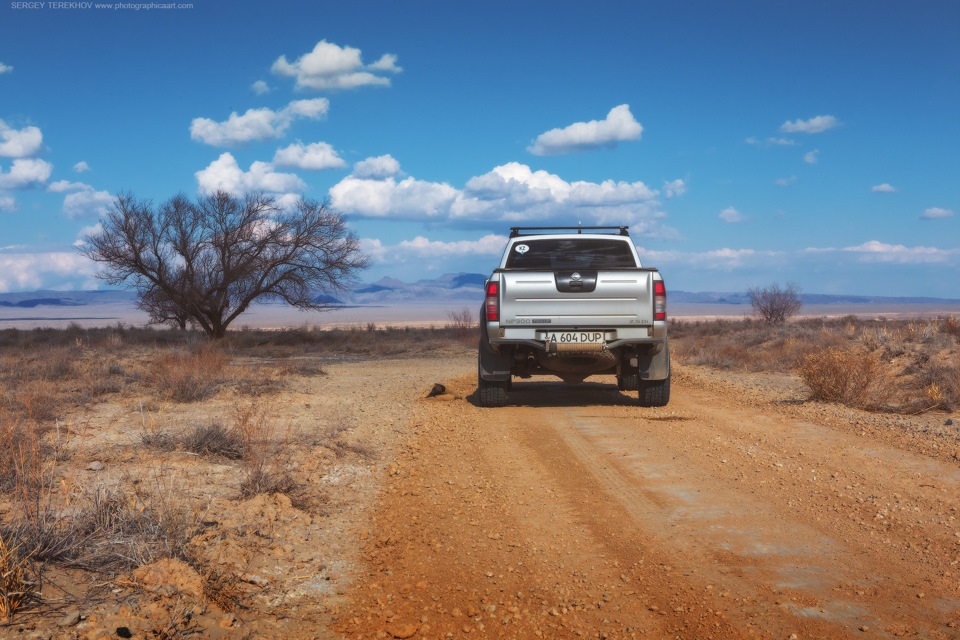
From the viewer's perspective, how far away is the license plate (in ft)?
33.8

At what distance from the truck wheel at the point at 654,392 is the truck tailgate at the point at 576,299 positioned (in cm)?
114

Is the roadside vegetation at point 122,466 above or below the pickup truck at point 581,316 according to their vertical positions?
below

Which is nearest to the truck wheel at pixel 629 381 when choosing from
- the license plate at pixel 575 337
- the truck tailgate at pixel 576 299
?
the license plate at pixel 575 337

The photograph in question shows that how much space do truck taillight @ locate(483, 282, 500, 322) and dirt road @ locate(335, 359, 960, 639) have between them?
1.67 metres

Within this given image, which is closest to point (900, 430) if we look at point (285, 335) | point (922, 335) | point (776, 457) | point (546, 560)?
point (776, 457)

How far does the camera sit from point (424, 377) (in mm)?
17375

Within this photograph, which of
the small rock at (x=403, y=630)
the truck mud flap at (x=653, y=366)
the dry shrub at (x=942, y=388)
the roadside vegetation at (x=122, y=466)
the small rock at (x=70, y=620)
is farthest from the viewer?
the dry shrub at (x=942, y=388)

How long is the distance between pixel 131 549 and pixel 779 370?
15.9 m

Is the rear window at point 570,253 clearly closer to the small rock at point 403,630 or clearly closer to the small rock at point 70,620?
the small rock at point 403,630

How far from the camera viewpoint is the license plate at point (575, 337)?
33.8 ft

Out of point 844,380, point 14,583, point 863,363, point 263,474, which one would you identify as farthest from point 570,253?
point 14,583

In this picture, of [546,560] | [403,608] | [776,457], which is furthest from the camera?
[776,457]

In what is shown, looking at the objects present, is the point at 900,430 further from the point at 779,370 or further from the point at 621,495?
the point at 779,370

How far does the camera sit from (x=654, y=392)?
1105 centimetres
